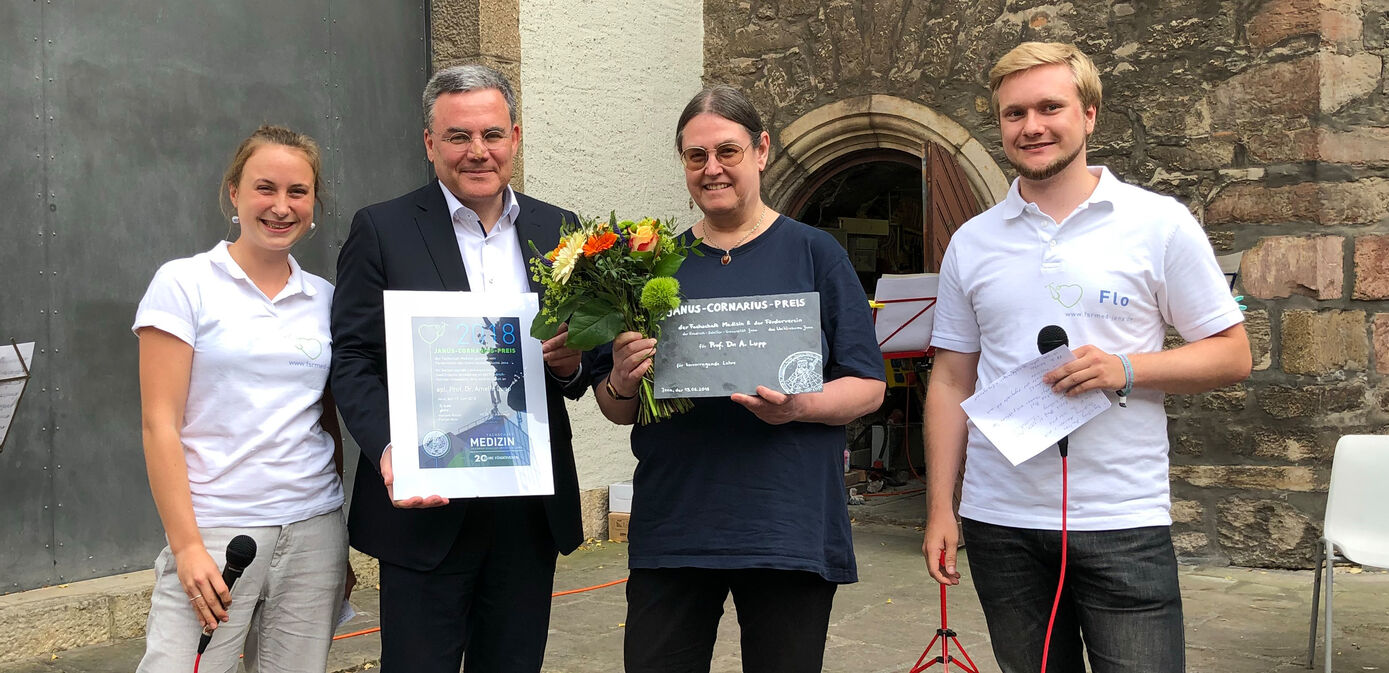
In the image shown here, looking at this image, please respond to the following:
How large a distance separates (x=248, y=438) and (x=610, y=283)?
0.81 m

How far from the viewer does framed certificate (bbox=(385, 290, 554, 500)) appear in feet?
7.76

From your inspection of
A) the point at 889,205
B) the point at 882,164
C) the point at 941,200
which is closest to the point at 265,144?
the point at 941,200

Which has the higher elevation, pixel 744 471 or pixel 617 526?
pixel 744 471

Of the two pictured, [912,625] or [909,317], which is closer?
[912,625]

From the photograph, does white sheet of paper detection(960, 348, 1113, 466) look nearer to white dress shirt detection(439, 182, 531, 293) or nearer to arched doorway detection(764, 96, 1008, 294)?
white dress shirt detection(439, 182, 531, 293)

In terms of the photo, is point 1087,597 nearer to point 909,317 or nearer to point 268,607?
point 268,607

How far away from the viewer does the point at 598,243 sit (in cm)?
229

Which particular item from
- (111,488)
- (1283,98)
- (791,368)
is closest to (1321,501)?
(1283,98)

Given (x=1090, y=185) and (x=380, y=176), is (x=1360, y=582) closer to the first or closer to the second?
(x=1090, y=185)

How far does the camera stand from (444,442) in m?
2.39

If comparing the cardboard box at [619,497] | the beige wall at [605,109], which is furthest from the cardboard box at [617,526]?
the beige wall at [605,109]

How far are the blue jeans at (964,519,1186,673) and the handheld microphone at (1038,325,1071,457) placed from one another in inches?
7.0

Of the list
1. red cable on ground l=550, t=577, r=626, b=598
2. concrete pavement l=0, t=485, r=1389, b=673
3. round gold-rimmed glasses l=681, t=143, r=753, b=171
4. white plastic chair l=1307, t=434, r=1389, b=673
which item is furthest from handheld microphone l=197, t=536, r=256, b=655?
white plastic chair l=1307, t=434, r=1389, b=673

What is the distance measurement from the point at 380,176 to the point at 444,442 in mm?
4358
